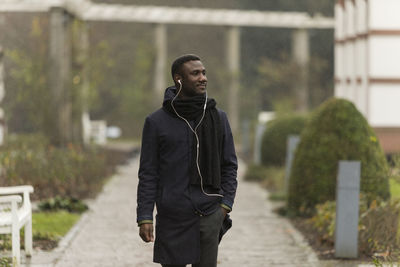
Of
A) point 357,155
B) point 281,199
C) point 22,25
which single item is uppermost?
point 22,25

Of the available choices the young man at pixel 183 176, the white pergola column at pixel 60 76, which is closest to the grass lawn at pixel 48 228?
the young man at pixel 183 176

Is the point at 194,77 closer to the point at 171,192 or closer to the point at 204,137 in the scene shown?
the point at 204,137

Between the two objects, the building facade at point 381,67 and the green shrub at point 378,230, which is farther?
the building facade at point 381,67

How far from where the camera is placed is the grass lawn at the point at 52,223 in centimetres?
982

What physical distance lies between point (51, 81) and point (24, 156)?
3.87 m

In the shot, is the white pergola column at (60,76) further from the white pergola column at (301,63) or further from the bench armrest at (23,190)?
the white pergola column at (301,63)

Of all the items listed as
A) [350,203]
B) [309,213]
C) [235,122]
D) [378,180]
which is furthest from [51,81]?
[235,122]

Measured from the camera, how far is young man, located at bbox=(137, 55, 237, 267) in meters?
5.38

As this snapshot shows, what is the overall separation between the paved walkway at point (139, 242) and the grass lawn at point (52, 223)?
12 cm

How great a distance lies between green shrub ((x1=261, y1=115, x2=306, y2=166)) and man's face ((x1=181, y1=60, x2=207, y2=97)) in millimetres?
12901

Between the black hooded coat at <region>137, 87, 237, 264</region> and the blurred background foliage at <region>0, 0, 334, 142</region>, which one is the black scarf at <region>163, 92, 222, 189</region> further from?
the blurred background foliage at <region>0, 0, 334, 142</region>

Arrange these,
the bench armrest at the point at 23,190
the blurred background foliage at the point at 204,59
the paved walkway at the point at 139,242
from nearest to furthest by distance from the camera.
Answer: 1. the bench armrest at the point at 23,190
2. the paved walkway at the point at 139,242
3. the blurred background foliage at the point at 204,59

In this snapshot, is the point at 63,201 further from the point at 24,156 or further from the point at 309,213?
the point at 309,213

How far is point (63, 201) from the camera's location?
1241cm
